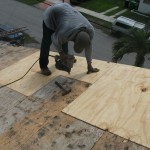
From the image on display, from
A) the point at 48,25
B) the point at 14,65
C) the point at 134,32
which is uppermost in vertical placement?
the point at 48,25

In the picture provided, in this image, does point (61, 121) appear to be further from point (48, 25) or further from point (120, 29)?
point (120, 29)

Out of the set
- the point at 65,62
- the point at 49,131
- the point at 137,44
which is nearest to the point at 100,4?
the point at 137,44

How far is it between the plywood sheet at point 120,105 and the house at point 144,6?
21149 millimetres

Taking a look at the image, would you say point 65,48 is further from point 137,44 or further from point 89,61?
point 137,44

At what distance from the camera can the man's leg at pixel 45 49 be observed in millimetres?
5340

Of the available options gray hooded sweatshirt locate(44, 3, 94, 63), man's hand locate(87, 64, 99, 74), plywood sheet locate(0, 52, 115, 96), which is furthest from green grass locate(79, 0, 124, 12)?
gray hooded sweatshirt locate(44, 3, 94, 63)

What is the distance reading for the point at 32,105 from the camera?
4625 millimetres

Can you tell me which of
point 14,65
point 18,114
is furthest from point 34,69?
point 18,114

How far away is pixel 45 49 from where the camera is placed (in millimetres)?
5418

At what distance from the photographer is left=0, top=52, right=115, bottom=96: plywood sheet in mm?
5184

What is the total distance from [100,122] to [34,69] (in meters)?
2.15

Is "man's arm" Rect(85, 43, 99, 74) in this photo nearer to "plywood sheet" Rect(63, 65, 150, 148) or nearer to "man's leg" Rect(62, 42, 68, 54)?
"plywood sheet" Rect(63, 65, 150, 148)

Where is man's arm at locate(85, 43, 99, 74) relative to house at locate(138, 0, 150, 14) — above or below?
above

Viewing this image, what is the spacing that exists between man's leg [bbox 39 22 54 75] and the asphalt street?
1403 centimetres
